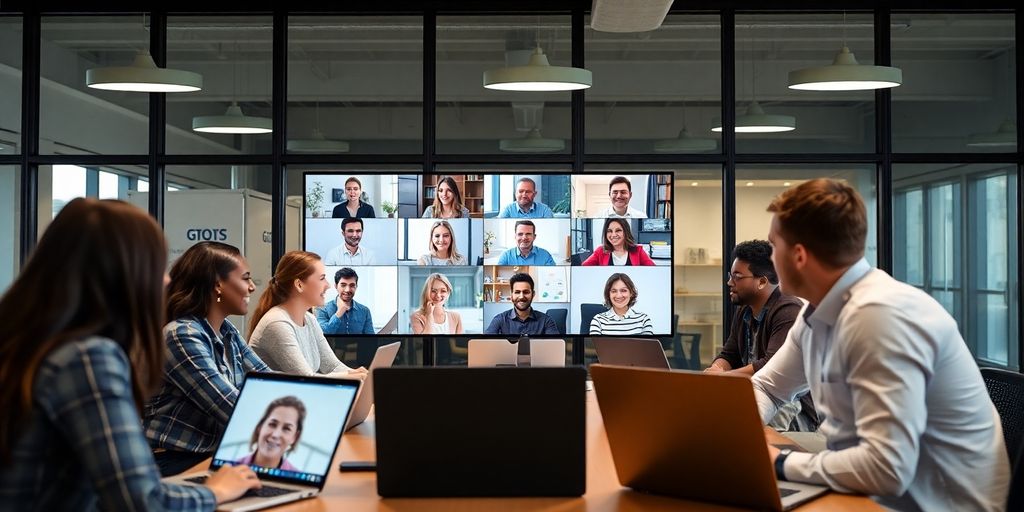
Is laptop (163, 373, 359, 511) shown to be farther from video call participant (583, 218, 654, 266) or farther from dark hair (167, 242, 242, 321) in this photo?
video call participant (583, 218, 654, 266)

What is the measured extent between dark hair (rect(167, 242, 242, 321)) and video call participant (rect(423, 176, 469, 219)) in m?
3.03

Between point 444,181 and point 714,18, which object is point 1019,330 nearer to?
point 714,18

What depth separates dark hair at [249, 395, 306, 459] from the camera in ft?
6.90

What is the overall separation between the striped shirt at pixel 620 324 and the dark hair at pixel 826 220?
13.0 ft

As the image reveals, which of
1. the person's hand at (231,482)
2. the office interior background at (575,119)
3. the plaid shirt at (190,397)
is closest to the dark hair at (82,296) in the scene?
the person's hand at (231,482)

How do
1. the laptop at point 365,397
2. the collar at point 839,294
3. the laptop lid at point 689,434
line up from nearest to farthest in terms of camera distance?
the laptop lid at point 689,434
the collar at point 839,294
the laptop at point 365,397

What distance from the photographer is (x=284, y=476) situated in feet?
6.89

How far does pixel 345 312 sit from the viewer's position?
241 inches

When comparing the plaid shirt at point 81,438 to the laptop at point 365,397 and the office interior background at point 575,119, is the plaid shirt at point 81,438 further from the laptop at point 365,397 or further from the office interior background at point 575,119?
the office interior background at point 575,119

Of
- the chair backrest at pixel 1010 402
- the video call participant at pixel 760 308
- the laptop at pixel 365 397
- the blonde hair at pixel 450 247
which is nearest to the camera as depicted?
the chair backrest at pixel 1010 402

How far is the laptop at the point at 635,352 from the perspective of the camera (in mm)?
4148

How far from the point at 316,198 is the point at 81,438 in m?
4.72

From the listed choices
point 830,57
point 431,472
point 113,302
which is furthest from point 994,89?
point 113,302

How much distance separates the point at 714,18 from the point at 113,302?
220 inches
